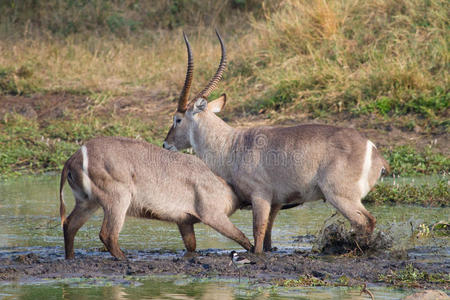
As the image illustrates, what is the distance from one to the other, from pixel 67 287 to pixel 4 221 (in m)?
2.45

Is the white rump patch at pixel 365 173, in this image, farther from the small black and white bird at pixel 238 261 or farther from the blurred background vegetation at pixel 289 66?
the blurred background vegetation at pixel 289 66

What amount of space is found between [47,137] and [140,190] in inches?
194

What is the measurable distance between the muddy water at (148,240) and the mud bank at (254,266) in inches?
5.0

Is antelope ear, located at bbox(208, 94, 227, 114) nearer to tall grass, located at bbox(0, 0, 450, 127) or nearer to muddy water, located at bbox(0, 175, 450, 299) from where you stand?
muddy water, located at bbox(0, 175, 450, 299)

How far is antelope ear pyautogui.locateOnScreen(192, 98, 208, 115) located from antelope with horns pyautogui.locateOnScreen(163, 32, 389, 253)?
0.46 m

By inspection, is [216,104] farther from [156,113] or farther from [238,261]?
[156,113]

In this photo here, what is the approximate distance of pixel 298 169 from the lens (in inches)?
224

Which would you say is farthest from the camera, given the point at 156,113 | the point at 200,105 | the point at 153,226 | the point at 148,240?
the point at 156,113

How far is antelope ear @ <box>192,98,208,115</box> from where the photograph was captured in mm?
6461

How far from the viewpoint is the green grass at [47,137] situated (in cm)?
925

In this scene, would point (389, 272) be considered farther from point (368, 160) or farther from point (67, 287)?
point (67, 287)

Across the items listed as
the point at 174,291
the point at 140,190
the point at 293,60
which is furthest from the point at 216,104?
the point at 293,60

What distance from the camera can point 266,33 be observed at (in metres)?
12.2

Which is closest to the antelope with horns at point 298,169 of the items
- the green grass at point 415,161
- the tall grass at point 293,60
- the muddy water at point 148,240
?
the muddy water at point 148,240
